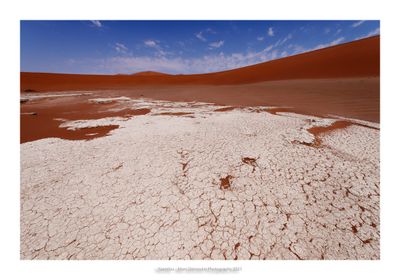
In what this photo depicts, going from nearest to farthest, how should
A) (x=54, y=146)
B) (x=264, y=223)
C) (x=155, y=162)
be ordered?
(x=264, y=223), (x=155, y=162), (x=54, y=146)

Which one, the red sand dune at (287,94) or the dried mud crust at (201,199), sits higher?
the red sand dune at (287,94)

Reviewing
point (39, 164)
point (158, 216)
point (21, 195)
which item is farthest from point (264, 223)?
point (39, 164)

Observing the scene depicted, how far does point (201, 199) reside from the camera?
5.03 feet

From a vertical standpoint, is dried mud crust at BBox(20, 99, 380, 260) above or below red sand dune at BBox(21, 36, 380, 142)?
below

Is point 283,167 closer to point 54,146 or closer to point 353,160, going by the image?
point 353,160

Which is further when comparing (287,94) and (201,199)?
(287,94)

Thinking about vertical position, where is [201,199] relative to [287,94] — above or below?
below

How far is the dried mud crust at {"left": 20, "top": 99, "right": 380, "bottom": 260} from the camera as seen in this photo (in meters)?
1.23

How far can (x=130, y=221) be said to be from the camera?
1.37 m

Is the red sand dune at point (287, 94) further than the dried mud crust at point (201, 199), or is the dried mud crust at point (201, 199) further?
the red sand dune at point (287, 94)

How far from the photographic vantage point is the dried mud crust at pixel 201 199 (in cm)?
123
